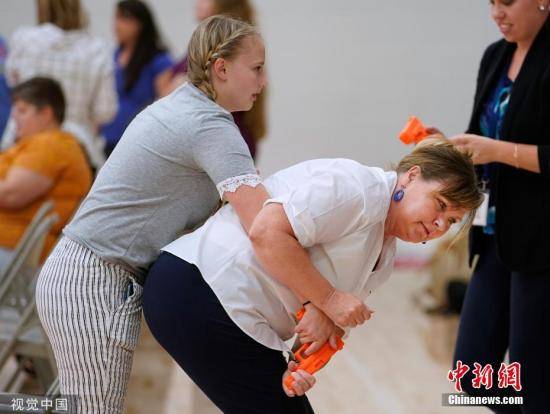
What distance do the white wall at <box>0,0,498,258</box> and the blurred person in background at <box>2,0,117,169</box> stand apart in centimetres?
166

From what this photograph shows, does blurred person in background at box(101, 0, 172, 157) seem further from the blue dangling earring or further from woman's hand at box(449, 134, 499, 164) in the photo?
the blue dangling earring

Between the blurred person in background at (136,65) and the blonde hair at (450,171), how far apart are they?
2.91 metres

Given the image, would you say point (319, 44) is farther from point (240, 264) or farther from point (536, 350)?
point (240, 264)

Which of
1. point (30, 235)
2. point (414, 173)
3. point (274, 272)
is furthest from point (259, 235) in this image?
point (30, 235)

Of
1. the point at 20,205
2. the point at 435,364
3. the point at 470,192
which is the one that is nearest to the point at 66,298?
the point at 470,192

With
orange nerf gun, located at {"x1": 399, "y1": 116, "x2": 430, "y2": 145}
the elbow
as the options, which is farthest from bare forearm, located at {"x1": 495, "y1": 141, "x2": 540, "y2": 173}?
→ the elbow

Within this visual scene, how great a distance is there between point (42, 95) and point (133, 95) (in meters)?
1.17

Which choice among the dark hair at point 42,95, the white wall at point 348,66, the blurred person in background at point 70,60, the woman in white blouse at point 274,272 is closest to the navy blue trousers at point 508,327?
the woman in white blouse at point 274,272

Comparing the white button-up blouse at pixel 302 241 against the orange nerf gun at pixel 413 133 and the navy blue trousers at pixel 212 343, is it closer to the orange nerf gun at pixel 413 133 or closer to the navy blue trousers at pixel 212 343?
the navy blue trousers at pixel 212 343

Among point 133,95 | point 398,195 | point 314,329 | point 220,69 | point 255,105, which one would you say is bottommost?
point 133,95

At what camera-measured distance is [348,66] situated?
5855 millimetres

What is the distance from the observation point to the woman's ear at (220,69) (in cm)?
174

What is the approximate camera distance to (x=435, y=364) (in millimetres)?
4016

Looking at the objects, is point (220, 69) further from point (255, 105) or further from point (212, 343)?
point (255, 105)
